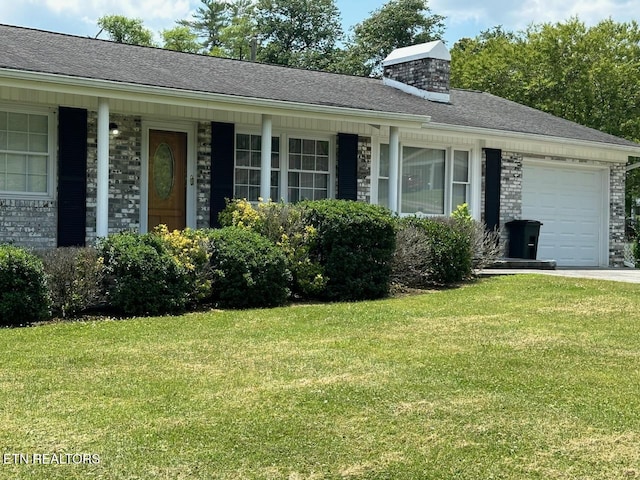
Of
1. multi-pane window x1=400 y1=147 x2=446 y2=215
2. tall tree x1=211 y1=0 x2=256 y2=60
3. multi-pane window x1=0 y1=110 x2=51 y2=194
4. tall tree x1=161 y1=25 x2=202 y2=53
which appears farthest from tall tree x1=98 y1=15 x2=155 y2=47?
multi-pane window x1=0 y1=110 x2=51 y2=194

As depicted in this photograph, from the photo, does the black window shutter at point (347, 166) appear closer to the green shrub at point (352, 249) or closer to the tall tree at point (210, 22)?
the green shrub at point (352, 249)

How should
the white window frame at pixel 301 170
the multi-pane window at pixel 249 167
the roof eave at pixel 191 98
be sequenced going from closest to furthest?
1. the roof eave at pixel 191 98
2. the multi-pane window at pixel 249 167
3. the white window frame at pixel 301 170

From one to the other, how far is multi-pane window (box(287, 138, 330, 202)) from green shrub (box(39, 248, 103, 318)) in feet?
18.8

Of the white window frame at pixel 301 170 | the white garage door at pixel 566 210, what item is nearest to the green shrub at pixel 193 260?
the white window frame at pixel 301 170

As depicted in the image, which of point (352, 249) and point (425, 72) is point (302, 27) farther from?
point (352, 249)

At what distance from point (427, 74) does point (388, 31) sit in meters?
27.3

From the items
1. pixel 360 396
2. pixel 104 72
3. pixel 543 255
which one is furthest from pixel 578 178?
pixel 360 396

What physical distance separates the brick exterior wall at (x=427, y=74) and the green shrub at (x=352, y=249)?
7089 millimetres

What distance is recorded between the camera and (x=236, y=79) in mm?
13914

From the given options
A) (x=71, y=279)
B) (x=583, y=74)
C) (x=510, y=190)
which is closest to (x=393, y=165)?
(x=510, y=190)

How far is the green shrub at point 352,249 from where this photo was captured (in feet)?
36.1

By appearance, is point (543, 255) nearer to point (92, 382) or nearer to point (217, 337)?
point (217, 337)

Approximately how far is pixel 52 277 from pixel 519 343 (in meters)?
5.31

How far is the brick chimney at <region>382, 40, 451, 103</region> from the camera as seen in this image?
57.4 ft
